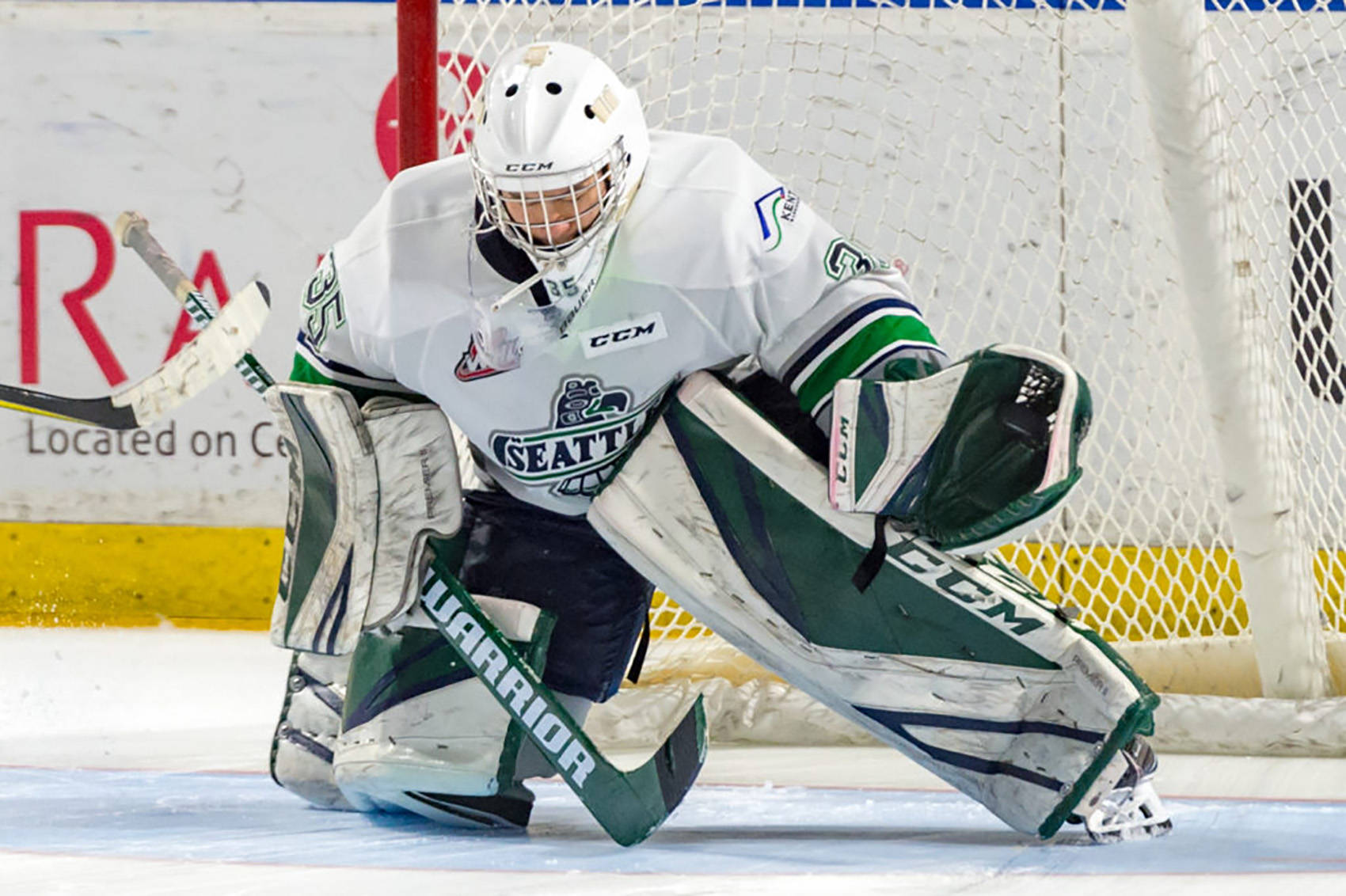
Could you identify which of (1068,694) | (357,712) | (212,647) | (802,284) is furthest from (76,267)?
(1068,694)

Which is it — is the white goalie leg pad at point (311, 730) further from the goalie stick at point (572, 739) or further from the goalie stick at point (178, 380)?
the goalie stick at point (178, 380)

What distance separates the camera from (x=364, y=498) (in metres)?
2.01

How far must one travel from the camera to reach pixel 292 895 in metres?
1.60

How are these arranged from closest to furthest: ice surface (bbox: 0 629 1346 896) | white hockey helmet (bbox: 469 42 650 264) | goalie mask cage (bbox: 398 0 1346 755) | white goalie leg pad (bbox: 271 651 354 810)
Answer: ice surface (bbox: 0 629 1346 896)
white hockey helmet (bbox: 469 42 650 264)
white goalie leg pad (bbox: 271 651 354 810)
goalie mask cage (bbox: 398 0 1346 755)

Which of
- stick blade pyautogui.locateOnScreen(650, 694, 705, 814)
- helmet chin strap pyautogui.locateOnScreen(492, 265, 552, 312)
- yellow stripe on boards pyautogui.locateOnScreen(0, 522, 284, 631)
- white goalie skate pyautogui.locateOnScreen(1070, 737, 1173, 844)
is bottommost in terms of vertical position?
yellow stripe on boards pyautogui.locateOnScreen(0, 522, 284, 631)

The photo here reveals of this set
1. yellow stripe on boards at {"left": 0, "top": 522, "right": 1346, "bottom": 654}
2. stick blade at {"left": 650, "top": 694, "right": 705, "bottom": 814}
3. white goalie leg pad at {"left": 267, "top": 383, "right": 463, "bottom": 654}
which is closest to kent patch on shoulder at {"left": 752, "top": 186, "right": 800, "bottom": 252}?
white goalie leg pad at {"left": 267, "top": 383, "right": 463, "bottom": 654}

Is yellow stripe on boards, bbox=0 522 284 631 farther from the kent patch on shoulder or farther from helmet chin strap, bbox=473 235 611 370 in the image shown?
the kent patch on shoulder

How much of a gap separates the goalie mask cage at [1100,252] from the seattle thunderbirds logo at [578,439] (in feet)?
2.55

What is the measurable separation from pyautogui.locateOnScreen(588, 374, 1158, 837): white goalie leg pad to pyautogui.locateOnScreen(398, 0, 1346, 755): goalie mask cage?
0.81 m

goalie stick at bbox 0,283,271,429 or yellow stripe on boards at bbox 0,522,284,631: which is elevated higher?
goalie stick at bbox 0,283,271,429

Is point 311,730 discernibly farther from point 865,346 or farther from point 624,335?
point 865,346

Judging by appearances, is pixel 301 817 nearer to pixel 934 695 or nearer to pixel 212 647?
pixel 934 695

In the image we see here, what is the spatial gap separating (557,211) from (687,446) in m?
0.31

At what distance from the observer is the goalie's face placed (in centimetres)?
183
